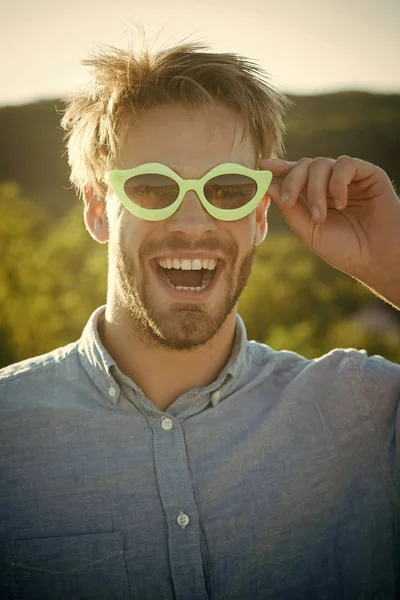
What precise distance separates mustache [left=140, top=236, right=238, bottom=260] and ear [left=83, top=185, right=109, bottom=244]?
420 mm

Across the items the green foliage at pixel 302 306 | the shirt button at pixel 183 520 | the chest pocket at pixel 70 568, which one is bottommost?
the green foliage at pixel 302 306

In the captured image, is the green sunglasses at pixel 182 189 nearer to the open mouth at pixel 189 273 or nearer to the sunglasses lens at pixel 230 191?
the sunglasses lens at pixel 230 191

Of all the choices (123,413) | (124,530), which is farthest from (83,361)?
(124,530)

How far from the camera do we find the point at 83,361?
9.31 feet

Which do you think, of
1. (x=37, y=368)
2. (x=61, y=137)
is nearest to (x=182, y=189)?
(x=37, y=368)

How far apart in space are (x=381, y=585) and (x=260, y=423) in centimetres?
85

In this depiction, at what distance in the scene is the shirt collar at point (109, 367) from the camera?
2711 mm

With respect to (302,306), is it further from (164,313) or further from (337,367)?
(164,313)

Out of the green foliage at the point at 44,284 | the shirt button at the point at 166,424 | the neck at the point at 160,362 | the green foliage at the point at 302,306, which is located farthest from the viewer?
the green foliage at the point at 302,306

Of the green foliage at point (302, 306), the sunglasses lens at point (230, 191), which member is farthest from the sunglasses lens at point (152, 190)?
the green foliage at point (302, 306)

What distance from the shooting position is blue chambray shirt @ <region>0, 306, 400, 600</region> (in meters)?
2.46

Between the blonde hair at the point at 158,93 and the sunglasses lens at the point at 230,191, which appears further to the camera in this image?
the blonde hair at the point at 158,93

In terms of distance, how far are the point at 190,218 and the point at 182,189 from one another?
0.44 feet

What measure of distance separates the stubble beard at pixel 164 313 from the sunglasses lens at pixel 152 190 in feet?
0.87
